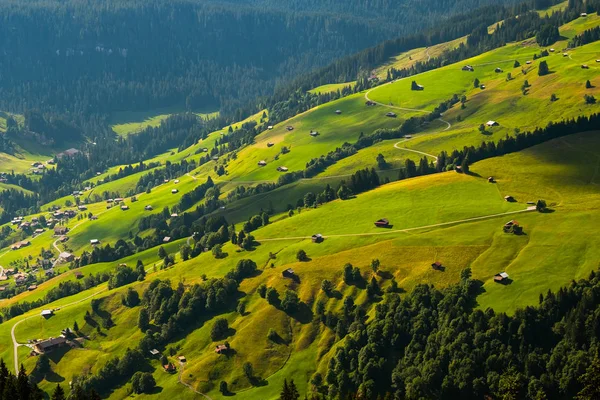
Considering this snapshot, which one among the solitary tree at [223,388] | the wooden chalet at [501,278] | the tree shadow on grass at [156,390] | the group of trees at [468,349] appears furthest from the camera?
the tree shadow on grass at [156,390]

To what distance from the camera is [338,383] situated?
179250 mm

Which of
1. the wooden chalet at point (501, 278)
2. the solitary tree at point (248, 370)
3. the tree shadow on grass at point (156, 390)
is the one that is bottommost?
the tree shadow on grass at point (156, 390)

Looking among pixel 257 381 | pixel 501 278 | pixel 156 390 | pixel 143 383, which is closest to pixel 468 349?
pixel 501 278

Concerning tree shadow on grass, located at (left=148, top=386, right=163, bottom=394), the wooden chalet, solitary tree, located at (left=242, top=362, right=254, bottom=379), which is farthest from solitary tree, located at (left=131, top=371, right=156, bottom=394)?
the wooden chalet

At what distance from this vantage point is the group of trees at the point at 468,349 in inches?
6166

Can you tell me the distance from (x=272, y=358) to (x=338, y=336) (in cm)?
1692

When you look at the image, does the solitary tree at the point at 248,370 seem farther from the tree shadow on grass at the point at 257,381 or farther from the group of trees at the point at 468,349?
the group of trees at the point at 468,349

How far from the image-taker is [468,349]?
168000 mm

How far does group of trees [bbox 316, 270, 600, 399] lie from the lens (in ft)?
514

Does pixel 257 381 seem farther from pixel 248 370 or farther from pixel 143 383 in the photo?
pixel 143 383

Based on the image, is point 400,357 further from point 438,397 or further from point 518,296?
point 518,296

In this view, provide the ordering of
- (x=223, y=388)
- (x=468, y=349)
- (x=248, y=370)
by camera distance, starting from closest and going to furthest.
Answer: (x=468, y=349), (x=223, y=388), (x=248, y=370)

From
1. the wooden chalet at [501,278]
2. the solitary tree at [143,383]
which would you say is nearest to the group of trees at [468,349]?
the wooden chalet at [501,278]

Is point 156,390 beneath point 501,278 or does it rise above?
beneath
